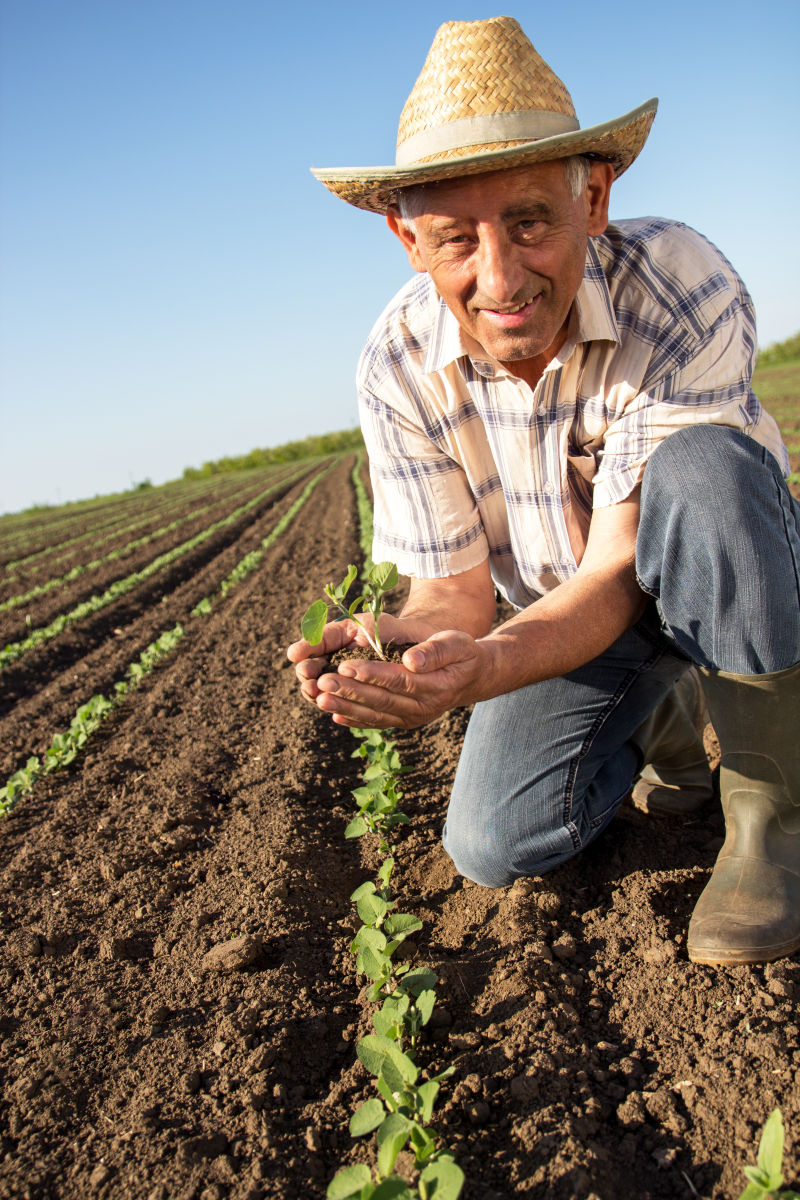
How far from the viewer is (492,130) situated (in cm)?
180

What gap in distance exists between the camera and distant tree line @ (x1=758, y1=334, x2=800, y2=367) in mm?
43062

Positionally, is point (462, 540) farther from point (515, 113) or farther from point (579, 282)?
point (515, 113)

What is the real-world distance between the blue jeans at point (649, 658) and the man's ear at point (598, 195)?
0.54 m

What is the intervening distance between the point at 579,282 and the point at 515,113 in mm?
380

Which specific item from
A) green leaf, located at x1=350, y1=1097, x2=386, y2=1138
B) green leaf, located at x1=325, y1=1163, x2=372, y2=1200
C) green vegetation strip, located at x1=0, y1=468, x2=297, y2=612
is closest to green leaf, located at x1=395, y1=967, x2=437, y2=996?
green leaf, located at x1=350, y1=1097, x2=386, y2=1138

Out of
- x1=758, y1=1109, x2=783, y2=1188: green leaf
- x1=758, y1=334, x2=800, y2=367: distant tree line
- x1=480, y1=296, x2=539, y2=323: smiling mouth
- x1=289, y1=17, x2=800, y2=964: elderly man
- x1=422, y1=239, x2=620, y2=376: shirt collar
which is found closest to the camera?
x1=758, y1=1109, x2=783, y2=1188: green leaf

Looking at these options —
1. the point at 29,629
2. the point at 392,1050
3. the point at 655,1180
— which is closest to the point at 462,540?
the point at 392,1050

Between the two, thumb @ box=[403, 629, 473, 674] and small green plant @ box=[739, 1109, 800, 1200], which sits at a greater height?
thumb @ box=[403, 629, 473, 674]

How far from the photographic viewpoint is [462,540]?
2473 millimetres

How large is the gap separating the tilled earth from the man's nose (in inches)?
58.7

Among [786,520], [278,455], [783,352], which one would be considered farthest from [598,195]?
[278,455]

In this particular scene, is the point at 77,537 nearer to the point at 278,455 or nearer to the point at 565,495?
the point at 565,495

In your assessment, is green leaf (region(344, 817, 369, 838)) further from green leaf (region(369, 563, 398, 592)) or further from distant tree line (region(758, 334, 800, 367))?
distant tree line (region(758, 334, 800, 367))

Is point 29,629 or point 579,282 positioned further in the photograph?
point 29,629
